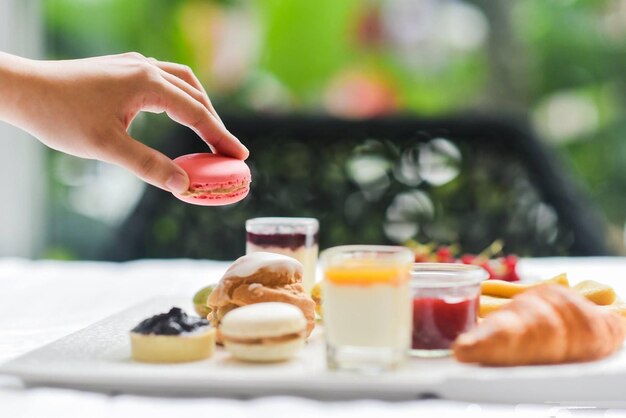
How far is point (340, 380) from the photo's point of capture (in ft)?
2.87

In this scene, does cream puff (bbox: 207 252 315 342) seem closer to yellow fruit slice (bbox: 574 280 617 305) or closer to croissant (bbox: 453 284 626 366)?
croissant (bbox: 453 284 626 366)

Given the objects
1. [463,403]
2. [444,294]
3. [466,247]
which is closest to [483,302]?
[444,294]

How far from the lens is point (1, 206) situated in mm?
3611

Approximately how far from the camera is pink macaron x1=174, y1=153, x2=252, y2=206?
45.1 inches

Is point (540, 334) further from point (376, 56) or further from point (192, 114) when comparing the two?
point (376, 56)

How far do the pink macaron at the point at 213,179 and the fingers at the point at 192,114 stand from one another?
4cm

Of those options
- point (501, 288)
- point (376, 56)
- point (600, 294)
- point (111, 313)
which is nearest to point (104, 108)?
point (111, 313)

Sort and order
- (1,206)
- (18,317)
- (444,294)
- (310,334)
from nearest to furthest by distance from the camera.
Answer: (444,294) < (310,334) < (18,317) < (1,206)

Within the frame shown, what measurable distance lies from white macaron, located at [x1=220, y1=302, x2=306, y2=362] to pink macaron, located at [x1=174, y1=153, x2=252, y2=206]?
0.75 feet

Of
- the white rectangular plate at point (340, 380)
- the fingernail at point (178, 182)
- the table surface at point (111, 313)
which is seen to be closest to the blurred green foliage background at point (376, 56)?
the table surface at point (111, 313)

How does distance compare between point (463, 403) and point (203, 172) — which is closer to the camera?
point (463, 403)

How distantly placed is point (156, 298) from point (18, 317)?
0.73ft

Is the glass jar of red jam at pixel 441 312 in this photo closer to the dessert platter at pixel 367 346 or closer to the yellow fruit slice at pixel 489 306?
the dessert platter at pixel 367 346

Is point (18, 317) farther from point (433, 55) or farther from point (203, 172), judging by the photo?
point (433, 55)
